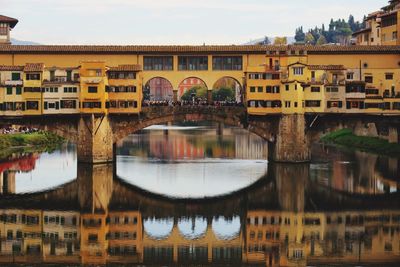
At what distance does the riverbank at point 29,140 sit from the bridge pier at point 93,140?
52.3 ft

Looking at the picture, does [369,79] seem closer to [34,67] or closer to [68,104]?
[68,104]

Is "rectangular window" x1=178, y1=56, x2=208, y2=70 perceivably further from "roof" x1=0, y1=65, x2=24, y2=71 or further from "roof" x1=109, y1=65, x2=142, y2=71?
"roof" x1=0, y1=65, x2=24, y2=71

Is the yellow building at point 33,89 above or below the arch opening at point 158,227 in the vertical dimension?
above

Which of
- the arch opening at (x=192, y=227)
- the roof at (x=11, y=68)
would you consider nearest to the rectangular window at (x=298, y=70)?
the roof at (x=11, y=68)

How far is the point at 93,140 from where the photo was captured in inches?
2522

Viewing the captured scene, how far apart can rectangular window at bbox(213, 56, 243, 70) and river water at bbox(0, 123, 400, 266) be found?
8.45m

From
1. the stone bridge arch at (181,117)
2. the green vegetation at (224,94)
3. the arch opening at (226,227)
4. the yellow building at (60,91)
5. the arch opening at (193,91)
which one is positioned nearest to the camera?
the arch opening at (226,227)

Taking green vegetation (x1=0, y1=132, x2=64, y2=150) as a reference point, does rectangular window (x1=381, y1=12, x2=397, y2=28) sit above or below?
above

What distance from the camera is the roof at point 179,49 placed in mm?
67438

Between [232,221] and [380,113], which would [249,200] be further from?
[380,113]

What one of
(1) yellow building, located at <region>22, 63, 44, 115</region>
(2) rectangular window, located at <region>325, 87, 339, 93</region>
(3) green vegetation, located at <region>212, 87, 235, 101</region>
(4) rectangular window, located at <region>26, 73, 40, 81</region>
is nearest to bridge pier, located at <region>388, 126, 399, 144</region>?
(2) rectangular window, located at <region>325, 87, 339, 93</region>

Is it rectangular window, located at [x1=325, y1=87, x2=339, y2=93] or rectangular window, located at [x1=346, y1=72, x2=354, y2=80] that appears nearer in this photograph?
rectangular window, located at [x1=325, y1=87, x2=339, y2=93]

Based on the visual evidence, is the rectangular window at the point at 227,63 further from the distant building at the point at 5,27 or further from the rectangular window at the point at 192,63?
the distant building at the point at 5,27

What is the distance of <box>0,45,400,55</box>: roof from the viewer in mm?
67438
